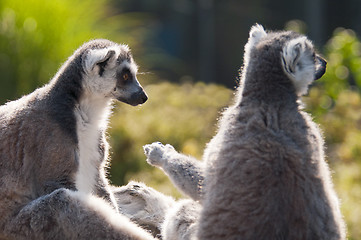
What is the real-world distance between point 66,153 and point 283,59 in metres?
1.53

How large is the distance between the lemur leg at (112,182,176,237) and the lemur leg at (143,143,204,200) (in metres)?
0.61

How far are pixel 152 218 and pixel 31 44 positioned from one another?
16.5 ft

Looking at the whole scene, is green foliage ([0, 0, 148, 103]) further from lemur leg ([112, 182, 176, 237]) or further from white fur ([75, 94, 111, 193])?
white fur ([75, 94, 111, 193])

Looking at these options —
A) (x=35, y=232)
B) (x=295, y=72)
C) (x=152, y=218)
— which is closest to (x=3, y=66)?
(x=152, y=218)

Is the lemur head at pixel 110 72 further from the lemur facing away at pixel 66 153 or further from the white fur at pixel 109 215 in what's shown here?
the white fur at pixel 109 215

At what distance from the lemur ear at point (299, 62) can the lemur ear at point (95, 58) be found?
1.50 metres

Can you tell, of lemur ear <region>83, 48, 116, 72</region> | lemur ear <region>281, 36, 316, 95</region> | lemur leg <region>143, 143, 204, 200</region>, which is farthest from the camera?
lemur ear <region>83, 48, 116, 72</region>

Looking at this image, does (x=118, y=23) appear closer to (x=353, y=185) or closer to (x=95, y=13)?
(x=95, y=13)

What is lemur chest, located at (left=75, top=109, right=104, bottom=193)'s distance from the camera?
165 inches

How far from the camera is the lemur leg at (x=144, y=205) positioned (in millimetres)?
4840

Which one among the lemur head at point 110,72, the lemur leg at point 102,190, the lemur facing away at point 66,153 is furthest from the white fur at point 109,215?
the lemur head at point 110,72

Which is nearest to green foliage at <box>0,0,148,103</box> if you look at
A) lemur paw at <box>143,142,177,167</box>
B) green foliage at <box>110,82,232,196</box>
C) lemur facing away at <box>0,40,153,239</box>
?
green foliage at <box>110,82,232,196</box>

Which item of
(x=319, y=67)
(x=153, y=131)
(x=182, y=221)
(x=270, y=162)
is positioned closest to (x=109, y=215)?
(x=182, y=221)

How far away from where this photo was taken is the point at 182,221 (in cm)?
383
